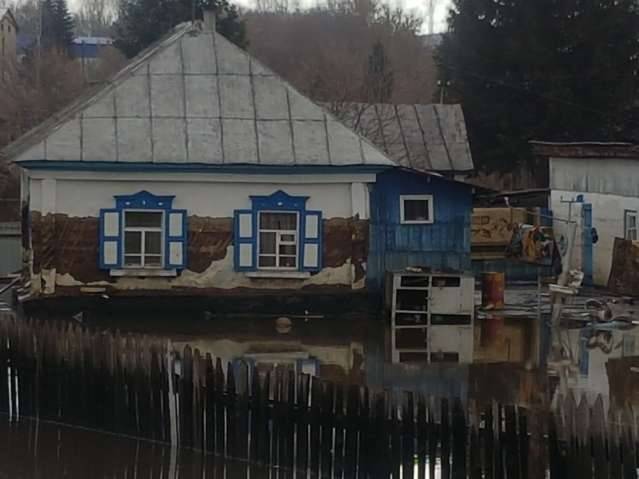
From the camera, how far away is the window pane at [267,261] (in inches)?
989

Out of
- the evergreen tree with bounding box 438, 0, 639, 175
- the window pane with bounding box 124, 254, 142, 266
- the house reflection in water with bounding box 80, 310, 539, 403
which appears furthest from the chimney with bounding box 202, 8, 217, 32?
the evergreen tree with bounding box 438, 0, 639, 175

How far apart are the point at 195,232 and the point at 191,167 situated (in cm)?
125

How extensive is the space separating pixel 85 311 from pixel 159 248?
5.91 ft

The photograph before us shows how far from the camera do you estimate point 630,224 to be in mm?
30859

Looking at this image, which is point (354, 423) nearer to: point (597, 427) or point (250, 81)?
point (597, 427)

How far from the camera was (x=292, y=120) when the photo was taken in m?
25.5

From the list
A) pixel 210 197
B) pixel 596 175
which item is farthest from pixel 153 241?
pixel 596 175

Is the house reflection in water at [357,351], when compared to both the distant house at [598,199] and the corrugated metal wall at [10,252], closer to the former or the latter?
the corrugated metal wall at [10,252]

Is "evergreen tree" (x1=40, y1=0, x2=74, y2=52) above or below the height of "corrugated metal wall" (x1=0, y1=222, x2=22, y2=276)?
above

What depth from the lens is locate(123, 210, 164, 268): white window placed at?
24672 mm

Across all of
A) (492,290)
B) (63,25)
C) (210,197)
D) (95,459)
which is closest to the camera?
(95,459)

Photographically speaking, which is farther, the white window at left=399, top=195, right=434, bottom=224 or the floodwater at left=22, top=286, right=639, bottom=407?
the white window at left=399, top=195, right=434, bottom=224

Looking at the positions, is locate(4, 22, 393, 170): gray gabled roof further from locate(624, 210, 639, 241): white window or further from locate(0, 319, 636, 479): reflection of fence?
locate(0, 319, 636, 479): reflection of fence

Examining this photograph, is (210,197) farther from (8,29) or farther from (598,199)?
(8,29)
